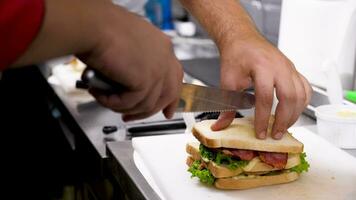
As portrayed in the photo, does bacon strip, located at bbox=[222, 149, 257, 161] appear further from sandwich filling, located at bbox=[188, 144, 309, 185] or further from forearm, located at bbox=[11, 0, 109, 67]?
forearm, located at bbox=[11, 0, 109, 67]

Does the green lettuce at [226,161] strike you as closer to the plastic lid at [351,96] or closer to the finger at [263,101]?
the finger at [263,101]

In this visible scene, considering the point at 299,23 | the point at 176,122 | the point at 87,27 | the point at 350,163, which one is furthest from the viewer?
the point at 299,23

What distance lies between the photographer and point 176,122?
1.40 metres

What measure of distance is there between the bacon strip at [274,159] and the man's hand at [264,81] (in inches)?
1.3

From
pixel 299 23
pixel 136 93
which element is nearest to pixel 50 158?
pixel 299 23

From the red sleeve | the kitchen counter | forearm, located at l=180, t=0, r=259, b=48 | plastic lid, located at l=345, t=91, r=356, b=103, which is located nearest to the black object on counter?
the kitchen counter

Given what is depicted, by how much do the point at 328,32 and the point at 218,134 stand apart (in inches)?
22.5

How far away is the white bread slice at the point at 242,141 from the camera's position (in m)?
0.99

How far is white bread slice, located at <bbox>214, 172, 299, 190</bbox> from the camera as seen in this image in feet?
3.21

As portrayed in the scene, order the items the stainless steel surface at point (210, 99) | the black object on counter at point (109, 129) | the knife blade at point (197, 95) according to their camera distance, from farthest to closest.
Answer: the black object on counter at point (109, 129) → the stainless steel surface at point (210, 99) → the knife blade at point (197, 95)

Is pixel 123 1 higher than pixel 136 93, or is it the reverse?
pixel 136 93

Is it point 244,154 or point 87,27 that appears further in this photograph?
point 244,154

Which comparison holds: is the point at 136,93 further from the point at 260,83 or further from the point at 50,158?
the point at 50,158

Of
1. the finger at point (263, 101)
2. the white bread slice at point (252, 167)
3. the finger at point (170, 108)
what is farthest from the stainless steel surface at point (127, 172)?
the finger at point (170, 108)
